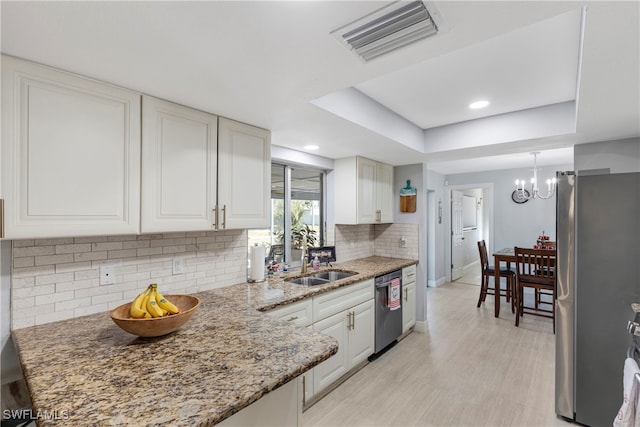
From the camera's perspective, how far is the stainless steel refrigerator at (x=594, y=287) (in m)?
1.91

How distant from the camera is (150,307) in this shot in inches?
53.7

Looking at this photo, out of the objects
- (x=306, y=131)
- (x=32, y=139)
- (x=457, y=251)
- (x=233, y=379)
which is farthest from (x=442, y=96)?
(x=457, y=251)

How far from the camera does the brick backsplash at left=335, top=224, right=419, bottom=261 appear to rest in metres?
3.72

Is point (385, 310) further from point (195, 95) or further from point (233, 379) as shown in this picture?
Answer: point (195, 95)

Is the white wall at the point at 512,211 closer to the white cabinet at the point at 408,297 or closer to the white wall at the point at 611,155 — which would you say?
the white wall at the point at 611,155

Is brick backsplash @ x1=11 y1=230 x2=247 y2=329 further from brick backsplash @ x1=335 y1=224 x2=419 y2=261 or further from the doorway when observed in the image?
the doorway

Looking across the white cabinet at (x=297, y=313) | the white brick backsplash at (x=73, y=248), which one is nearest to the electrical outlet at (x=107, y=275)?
the white brick backsplash at (x=73, y=248)

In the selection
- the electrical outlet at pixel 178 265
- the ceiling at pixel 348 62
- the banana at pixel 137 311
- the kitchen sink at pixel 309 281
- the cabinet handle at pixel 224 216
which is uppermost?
the ceiling at pixel 348 62

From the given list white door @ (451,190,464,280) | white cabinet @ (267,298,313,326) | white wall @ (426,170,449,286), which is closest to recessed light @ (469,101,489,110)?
white cabinet @ (267,298,313,326)

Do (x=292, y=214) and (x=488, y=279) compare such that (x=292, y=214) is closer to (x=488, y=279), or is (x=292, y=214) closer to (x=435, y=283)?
(x=488, y=279)

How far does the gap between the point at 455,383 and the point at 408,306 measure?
1.06 metres

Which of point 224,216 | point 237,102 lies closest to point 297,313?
point 224,216

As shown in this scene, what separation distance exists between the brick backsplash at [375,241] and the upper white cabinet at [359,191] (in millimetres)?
289

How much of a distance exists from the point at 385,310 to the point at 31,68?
3.16m
